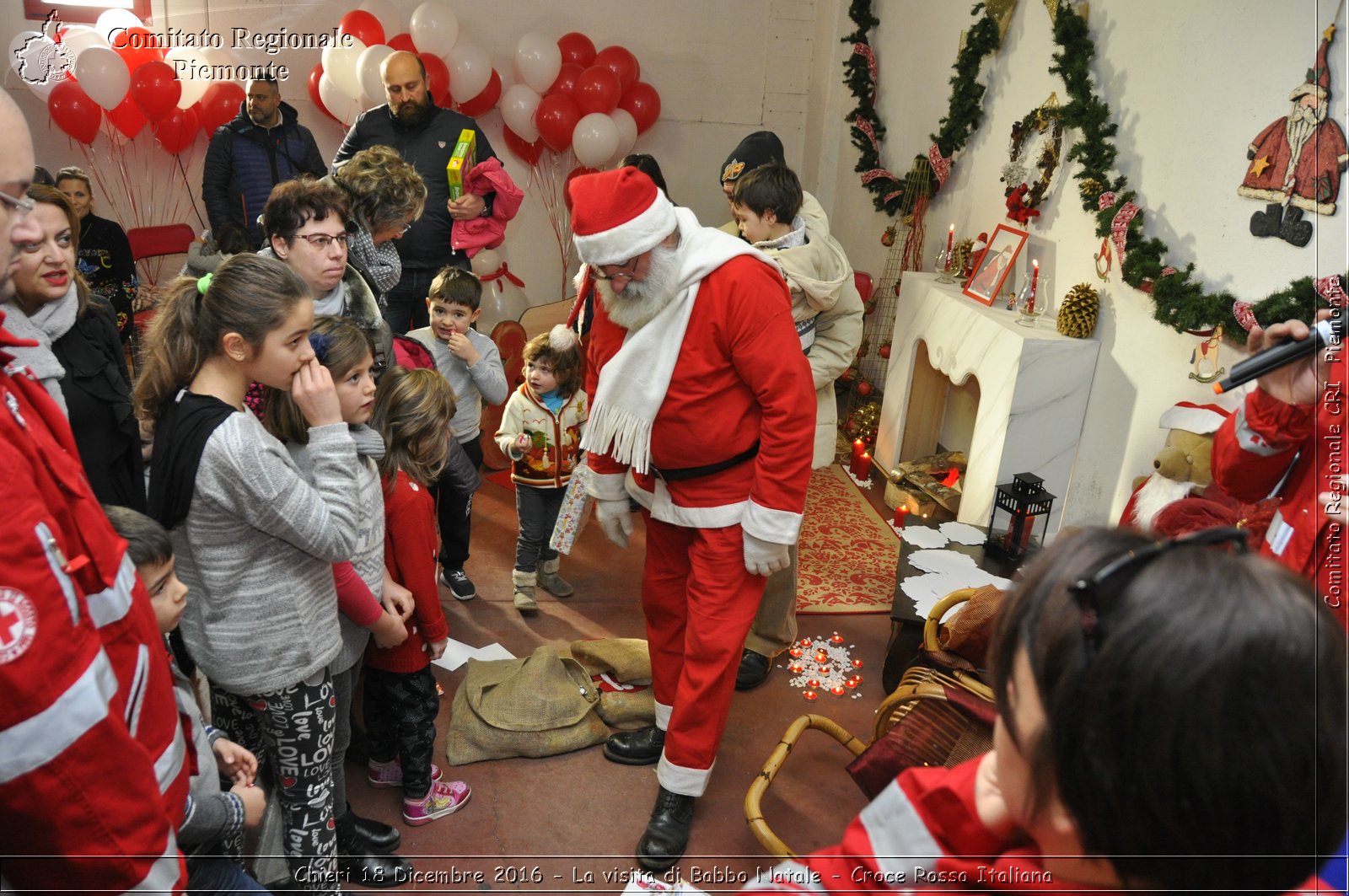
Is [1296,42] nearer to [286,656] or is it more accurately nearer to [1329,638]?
[1329,638]

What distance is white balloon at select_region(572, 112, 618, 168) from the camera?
5.79 meters

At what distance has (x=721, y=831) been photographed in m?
2.69

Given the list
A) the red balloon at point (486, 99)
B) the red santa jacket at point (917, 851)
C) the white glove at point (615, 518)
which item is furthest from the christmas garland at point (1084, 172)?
the red santa jacket at point (917, 851)

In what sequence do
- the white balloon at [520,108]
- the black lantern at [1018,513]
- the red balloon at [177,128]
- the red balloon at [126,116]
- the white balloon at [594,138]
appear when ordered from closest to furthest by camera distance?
the black lantern at [1018,513], the red balloon at [126,116], the red balloon at [177,128], the white balloon at [594,138], the white balloon at [520,108]

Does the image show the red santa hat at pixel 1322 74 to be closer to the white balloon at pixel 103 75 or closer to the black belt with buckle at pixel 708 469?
the black belt with buckle at pixel 708 469

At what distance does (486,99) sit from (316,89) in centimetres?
111

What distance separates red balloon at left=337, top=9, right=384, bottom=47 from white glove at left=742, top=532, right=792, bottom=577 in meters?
4.66

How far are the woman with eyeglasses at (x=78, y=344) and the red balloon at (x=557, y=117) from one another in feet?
12.7

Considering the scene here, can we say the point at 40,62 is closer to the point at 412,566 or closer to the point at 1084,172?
the point at 412,566

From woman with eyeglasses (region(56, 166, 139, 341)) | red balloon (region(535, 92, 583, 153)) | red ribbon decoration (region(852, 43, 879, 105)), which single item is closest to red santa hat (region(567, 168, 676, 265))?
woman with eyeglasses (region(56, 166, 139, 341))

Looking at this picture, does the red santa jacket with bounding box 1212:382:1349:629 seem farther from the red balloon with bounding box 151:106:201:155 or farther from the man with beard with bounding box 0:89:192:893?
the red balloon with bounding box 151:106:201:155

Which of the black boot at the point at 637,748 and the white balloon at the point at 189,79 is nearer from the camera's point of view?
the black boot at the point at 637,748

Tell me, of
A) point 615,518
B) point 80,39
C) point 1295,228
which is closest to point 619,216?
point 615,518

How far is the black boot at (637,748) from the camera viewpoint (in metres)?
2.96
